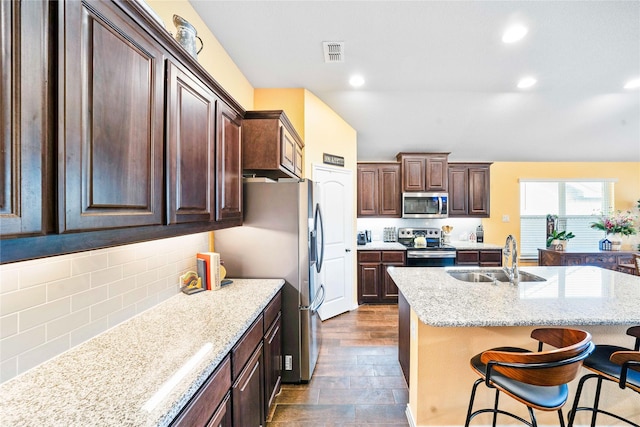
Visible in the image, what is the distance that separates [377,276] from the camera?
14.1ft

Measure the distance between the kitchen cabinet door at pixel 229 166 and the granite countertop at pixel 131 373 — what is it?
656mm

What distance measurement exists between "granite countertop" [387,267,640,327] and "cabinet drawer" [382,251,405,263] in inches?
75.0

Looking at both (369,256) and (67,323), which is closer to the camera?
(67,323)

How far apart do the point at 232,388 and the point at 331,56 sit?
2.77m

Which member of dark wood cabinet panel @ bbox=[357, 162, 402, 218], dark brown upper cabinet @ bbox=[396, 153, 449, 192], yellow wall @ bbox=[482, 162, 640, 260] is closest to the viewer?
dark brown upper cabinet @ bbox=[396, 153, 449, 192]

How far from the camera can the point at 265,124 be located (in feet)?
7.63

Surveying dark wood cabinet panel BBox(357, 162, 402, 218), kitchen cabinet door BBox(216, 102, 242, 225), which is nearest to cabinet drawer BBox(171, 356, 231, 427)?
kitchen cabinet door BBox(216, 102, 242, 225)

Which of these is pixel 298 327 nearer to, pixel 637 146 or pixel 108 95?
pixel 108 95

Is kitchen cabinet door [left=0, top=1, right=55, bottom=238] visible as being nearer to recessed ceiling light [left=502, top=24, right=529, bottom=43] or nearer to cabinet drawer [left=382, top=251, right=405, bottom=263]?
recessed ceiling light [left=502, top=24, right=529, bottom=43]

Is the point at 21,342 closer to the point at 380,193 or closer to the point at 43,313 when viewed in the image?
the point at 43,313

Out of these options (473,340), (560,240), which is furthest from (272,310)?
A: (560,240)

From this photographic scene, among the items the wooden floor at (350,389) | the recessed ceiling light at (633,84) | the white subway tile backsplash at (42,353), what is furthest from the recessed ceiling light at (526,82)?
the white subway tile backsplash at (42,353)

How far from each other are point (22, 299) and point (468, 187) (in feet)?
17.6

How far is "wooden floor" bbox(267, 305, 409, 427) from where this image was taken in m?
1.96
